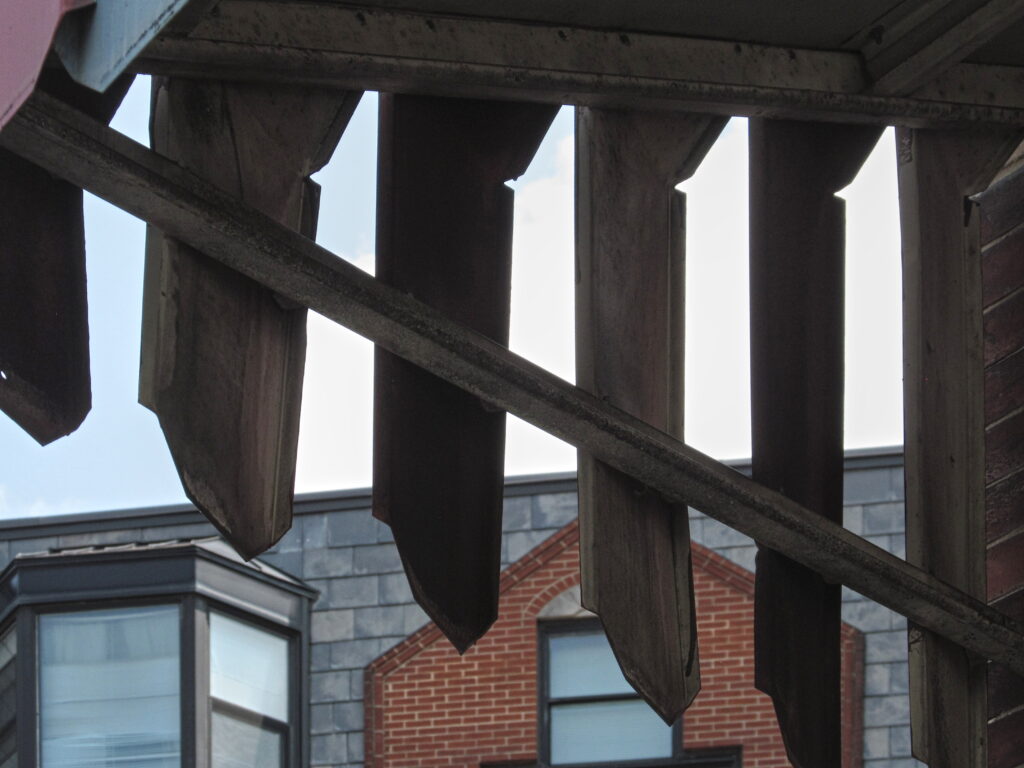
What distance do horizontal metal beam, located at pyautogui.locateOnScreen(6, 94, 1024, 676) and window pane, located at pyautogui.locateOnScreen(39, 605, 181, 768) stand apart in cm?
1639

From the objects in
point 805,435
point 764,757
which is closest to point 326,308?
point 805,435

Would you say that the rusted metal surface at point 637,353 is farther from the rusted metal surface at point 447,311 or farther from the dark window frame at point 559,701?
the dark window frame at point 559,701

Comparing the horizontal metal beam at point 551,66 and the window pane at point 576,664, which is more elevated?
the horizontal metal beam at point 551,66

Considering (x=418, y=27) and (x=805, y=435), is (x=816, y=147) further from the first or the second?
(x=418, y=27)

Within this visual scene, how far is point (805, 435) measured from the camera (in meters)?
3.83

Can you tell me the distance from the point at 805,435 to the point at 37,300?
142cm

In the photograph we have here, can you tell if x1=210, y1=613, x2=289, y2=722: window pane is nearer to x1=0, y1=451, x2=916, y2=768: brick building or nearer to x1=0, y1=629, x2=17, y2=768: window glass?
x1=0, y1=451, x2=916, y2=768: brick building

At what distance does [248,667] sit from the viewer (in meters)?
20.4

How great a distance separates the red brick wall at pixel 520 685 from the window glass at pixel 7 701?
3.41 metres

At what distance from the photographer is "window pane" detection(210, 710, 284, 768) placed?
1980 cm

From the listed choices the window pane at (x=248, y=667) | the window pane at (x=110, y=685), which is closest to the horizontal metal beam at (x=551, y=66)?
the window pane at (x=110, y=685)

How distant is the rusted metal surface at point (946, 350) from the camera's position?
3863 mm

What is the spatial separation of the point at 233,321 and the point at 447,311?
38cm

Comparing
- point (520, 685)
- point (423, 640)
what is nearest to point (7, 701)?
point (423, 640)
